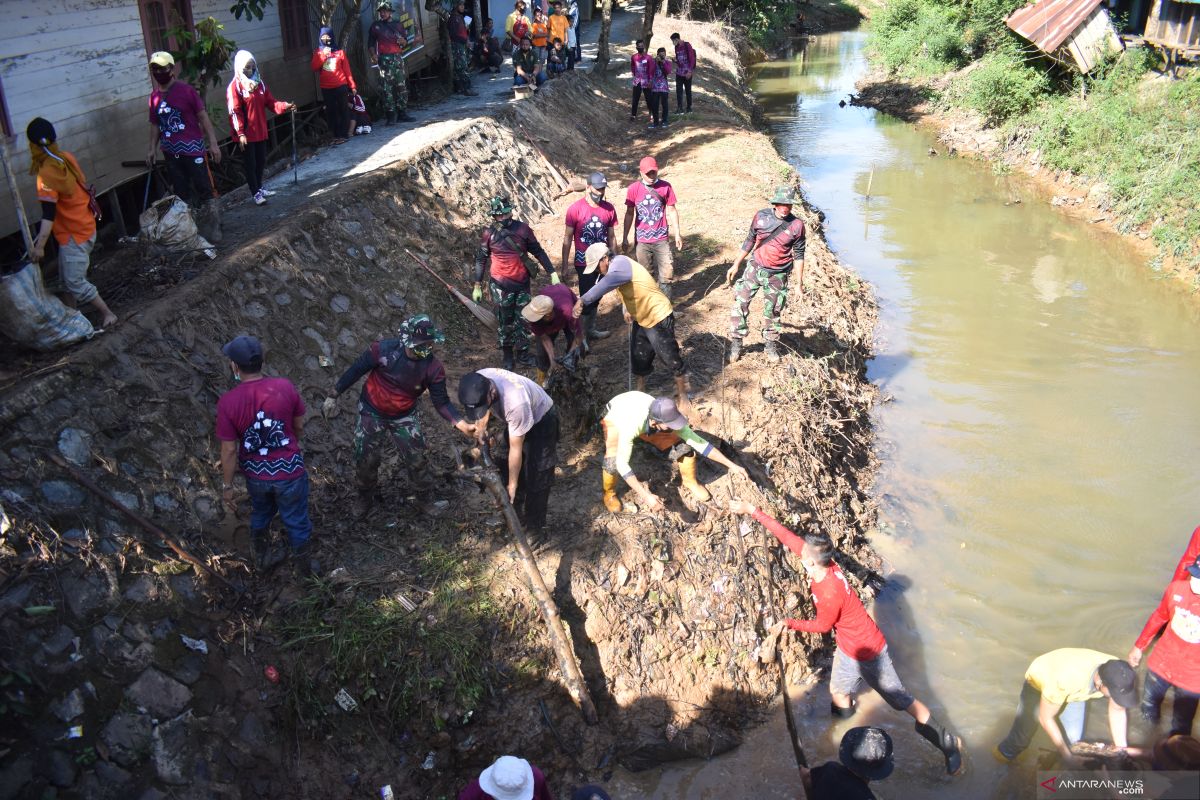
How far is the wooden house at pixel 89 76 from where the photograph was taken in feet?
25.2

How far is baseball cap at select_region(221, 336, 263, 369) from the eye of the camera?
4.88m

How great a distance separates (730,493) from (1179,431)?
5.92 metres

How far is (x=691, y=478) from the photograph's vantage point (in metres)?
6.38

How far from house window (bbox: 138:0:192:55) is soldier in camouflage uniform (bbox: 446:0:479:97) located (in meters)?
6.80

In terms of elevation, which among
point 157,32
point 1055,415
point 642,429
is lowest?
point 1055,415

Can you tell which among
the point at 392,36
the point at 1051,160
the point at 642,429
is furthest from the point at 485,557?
the point at 1051,160

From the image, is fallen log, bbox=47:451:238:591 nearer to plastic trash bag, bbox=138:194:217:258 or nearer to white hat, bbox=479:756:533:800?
white hat, bbox=479:756:533:800

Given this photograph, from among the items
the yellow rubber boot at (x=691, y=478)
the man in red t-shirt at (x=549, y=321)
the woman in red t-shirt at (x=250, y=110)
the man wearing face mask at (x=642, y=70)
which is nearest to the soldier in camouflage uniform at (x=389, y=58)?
the woman in red t-shirt at (x=250, y=110)

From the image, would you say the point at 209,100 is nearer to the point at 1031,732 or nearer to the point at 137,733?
the point at 137,733

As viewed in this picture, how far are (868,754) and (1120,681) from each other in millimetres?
1559

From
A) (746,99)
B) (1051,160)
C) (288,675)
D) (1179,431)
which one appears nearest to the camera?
(288,675)

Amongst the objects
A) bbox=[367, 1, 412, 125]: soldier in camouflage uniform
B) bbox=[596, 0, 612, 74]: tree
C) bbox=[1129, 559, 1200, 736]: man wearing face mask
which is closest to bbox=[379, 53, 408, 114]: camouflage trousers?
bbox=[367, 1, 412, 125]: soldier in camouflage uniform

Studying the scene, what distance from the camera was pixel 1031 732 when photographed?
210 inches

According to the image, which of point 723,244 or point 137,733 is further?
point 723,244
